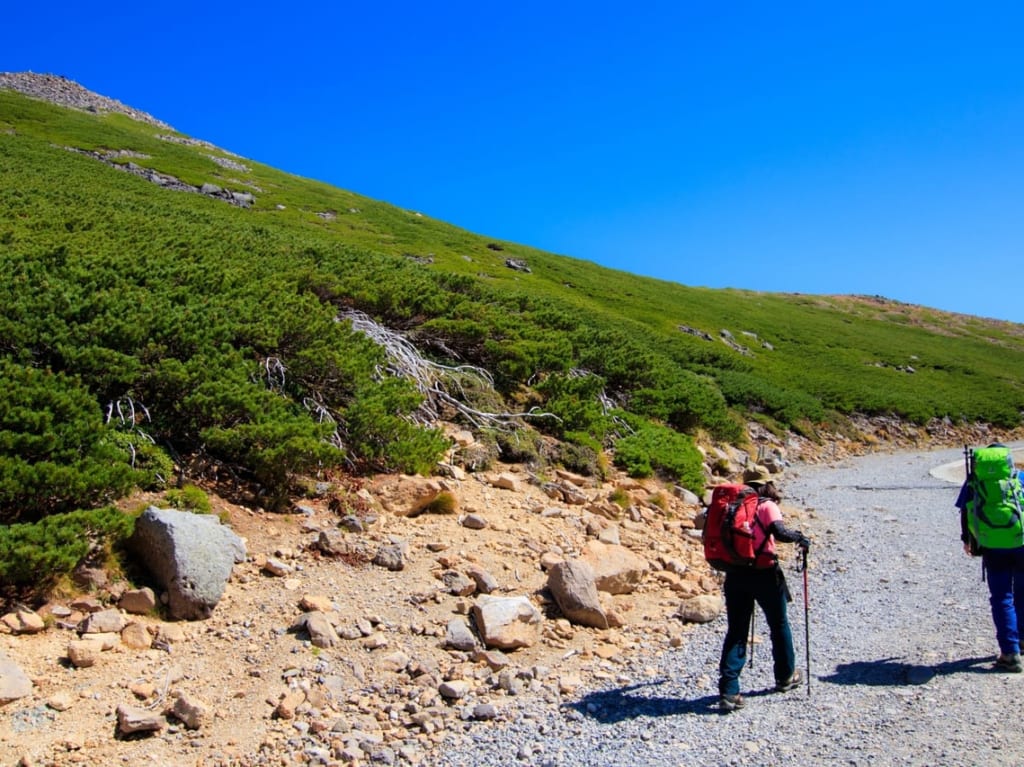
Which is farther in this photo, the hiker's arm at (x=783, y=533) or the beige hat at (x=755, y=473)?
the beige hat at (x=755, y=473)

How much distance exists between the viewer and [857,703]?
211 inches

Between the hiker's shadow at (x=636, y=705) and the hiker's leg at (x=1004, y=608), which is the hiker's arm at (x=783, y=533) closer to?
the hiker's shadow at (x=636, y=705)

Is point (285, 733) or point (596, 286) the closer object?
point (285, 733)

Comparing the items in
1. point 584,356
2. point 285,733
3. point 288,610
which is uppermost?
point 584,356

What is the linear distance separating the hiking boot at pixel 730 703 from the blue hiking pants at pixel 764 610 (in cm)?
10

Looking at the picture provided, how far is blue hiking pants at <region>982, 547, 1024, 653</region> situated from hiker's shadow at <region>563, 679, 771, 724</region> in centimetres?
200

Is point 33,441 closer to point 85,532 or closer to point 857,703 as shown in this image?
point 85,532

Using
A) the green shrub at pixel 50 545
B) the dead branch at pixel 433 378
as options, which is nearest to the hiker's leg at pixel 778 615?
the green shrub at pixel 50 545

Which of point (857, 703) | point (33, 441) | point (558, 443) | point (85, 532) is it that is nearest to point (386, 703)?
point (85, 532)

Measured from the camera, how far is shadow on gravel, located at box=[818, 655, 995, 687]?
5719 millimetres

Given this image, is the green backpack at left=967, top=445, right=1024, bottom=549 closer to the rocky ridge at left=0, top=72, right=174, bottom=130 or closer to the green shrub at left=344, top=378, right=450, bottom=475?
the green shrub at left=344, top=378, right=450, bottom=475

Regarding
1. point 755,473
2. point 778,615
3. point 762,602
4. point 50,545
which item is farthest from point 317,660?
point 755,473

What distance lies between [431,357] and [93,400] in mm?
7572

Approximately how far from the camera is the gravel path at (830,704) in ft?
15.5
